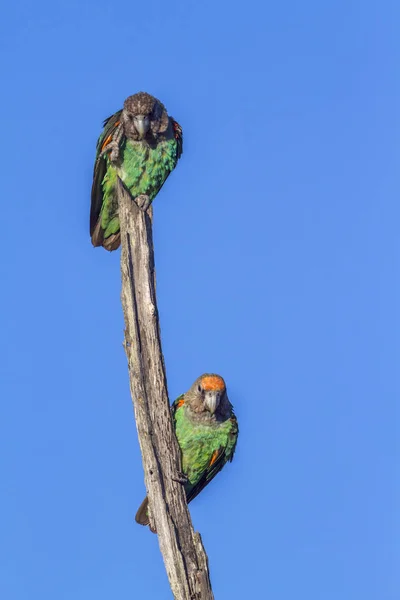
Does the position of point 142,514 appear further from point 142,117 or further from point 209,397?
point 142,117

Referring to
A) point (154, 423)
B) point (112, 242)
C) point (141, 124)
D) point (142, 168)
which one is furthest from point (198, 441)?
point (141, 124)

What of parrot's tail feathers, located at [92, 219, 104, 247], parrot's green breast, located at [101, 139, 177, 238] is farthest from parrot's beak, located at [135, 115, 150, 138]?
parrot's tail feathers, located at [92, 219, 104, 247]

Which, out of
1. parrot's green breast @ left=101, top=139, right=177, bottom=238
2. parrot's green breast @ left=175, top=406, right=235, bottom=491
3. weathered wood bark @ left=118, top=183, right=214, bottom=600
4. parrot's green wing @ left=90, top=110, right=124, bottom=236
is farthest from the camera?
parrot's green wing @ left=90, top=110, right=124, bottom=236

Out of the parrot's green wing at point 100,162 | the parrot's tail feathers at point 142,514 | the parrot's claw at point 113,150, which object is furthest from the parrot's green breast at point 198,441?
the parrot's claw at point 113,150

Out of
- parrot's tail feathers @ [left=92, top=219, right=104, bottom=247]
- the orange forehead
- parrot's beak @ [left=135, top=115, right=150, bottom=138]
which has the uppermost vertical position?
parrot's beak @ [left=135, top=115, right=150, bottom=138]

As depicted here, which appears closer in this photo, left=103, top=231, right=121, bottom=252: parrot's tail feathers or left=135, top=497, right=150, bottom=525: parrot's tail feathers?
left=135, top=497, right=150, bottom=525: parrot's tail feathers

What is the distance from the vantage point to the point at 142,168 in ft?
32.1

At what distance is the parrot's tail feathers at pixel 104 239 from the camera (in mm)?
10656

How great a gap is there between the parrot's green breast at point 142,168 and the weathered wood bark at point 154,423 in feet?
7.82

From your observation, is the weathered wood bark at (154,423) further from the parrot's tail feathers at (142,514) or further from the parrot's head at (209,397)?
the parrot's tail feathers at (142,514)

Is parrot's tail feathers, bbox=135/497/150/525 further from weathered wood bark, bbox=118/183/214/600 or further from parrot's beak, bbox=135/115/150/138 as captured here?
parrot's beak, bbox=135/115/150/138

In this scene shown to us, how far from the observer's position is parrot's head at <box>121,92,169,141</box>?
31.5 ft

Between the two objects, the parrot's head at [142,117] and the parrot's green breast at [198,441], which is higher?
the parrot's head at [142,117]

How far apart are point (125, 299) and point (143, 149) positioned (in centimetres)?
297
